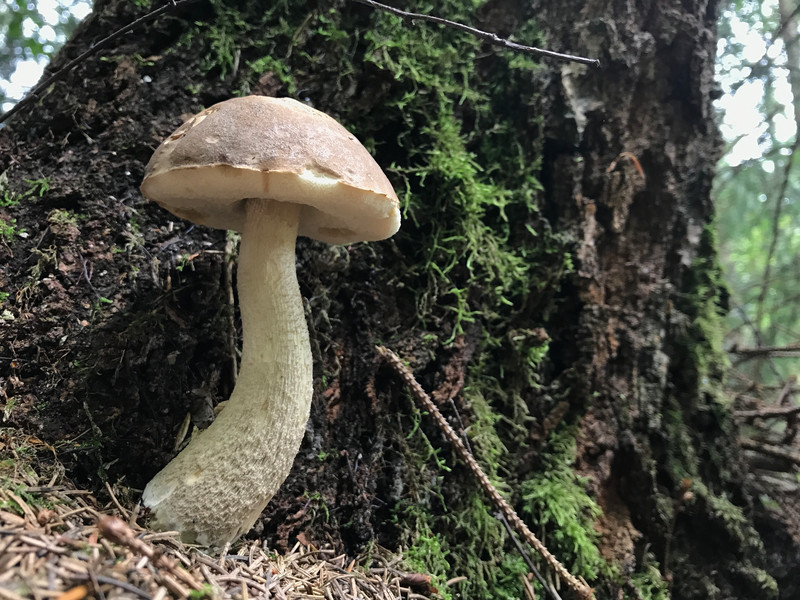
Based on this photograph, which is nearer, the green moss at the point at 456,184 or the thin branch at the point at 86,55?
the thin branch at the point at 86,55

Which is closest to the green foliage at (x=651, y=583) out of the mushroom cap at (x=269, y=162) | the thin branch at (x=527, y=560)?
the thin branch at (x=527, y=560)

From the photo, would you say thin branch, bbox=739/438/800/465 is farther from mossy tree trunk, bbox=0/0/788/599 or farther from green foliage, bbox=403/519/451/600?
green foliage, bbox=403/519/451/600

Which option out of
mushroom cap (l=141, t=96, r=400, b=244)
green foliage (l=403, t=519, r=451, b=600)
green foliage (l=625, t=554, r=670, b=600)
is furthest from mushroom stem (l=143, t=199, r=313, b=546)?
green foliage (l=625, t=554, r=670, b=600)

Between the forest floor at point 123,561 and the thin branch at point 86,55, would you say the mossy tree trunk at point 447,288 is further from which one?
the thin branch at point 86,55

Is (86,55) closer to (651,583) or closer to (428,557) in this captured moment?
(428,557)

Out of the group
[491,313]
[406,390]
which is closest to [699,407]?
[491,313]

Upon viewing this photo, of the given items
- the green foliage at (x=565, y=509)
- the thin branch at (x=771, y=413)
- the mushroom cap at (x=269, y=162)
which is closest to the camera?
the mushroom cap at (x=269, y=162)

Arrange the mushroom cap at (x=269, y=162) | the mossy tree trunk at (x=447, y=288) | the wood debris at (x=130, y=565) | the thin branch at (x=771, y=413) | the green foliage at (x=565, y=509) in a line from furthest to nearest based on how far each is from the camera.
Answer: the thin branch at (x=771, y=413) → the green foliage at (x=565, y=509) → the mossy tree trunk at (x=447, y=288) → the mushroom cap at (x=269, y=162) → the wood debris at (x=130, y=565)
